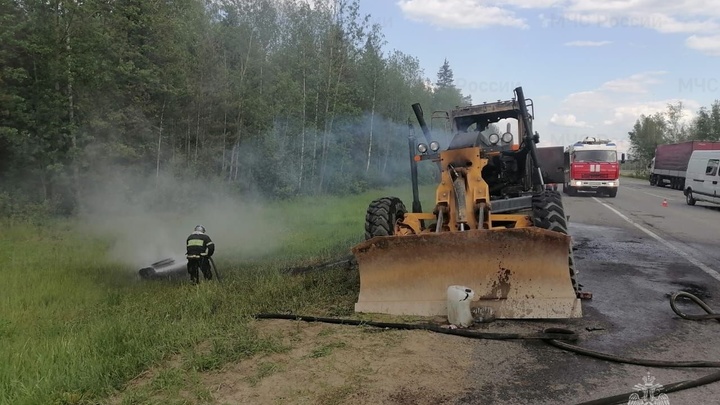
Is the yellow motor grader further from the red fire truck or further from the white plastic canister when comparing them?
the red fire truck

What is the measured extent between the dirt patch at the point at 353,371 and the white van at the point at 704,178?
766 inches

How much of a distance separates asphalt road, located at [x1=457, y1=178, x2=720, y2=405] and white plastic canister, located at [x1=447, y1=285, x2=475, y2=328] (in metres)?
0.24

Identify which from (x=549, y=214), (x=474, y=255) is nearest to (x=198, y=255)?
(x=474, y=255)

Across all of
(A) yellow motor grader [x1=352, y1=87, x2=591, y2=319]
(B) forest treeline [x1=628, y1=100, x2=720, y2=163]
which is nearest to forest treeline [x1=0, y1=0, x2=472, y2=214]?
(A) yellow motor grader [x1=352, y1=87, x2=591, y2=319]

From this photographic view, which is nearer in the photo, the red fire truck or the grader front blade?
the grader front blade

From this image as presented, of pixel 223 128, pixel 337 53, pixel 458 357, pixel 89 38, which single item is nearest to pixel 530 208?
pixel 458 357

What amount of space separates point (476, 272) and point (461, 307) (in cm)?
54

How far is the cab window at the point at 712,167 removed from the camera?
19.6 metres

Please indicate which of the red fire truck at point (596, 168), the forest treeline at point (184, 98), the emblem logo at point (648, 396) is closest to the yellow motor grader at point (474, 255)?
the emblem logo at point (648, 396)

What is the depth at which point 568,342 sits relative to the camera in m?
4.79

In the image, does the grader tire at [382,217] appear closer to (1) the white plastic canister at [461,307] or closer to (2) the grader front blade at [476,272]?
(2) the grader front blade at [476,272]

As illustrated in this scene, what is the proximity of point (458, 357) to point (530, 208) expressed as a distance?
3.49 metres

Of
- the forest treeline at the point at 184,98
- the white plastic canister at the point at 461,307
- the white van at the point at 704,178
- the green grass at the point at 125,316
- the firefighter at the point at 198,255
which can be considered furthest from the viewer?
the white van at the point at 704,178

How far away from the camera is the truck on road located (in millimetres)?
32134
